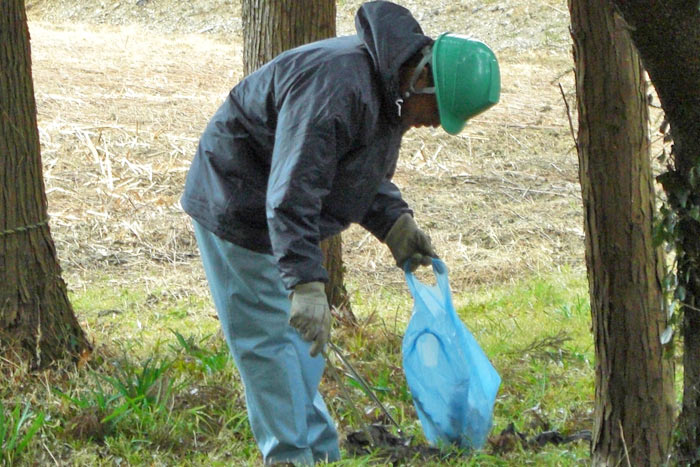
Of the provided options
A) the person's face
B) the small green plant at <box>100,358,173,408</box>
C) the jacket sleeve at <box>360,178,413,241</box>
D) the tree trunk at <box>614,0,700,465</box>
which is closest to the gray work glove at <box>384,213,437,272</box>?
the jacket sleeve at <box>360,178,413,241</box>

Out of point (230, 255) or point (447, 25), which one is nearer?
point (230, 255)

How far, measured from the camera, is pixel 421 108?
11.5 feet

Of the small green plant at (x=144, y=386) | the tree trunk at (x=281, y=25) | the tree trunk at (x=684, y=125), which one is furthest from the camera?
the tree trunk at (x=281, y=25)

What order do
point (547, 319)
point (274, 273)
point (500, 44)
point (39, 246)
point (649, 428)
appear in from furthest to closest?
point (500, 44)
point (547, 319)
point (39, 246)
point (274, 273)
point (649, 428)

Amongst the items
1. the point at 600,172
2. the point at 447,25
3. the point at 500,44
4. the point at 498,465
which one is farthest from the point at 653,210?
the point at 447,25

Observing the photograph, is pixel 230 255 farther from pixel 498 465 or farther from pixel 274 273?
pixel 498 465

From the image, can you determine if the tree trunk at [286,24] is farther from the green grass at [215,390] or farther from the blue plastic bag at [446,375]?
the blue plastic bag at [446,375]

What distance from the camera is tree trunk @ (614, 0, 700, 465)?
254 centimetres

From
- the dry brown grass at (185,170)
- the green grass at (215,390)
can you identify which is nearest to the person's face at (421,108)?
the green grass at (215,390)

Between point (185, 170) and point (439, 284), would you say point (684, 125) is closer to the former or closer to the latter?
point (439, 284)

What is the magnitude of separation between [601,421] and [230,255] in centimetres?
151

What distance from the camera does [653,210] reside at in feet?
11.6

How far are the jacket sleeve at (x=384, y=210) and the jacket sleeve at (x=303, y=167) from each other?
0.81 m

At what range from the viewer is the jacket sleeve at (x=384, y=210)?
418 centimetres
